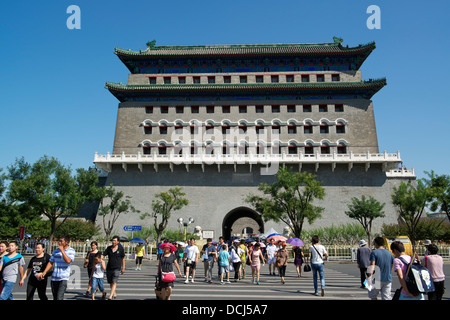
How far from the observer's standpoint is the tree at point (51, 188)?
29531 mm

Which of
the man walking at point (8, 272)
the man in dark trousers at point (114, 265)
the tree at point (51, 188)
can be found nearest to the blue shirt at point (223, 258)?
the man in dark trousers at point (114, 265)

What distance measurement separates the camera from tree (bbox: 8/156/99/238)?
29531 millimetres

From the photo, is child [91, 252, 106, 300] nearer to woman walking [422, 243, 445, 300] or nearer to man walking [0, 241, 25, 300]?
man walking [0, 241, 25, 300]

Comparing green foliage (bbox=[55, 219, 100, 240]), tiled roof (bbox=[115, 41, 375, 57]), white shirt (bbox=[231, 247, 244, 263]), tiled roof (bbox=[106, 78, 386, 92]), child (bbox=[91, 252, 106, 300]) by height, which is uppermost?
tiled roof (bbox=[115, 41, 375, 57])

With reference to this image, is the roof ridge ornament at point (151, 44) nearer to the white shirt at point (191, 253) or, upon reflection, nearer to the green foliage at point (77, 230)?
the green foliage at point (77, 230)

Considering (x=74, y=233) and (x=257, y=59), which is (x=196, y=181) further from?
(x=257, y=59)

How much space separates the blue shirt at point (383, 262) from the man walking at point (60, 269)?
682 centimetres

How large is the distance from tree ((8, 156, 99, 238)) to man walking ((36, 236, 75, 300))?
24.3m

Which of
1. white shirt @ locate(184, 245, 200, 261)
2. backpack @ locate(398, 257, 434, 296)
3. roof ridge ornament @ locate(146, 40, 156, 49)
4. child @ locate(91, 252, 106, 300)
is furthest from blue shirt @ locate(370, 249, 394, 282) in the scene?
roof ridge ornament @ locate(146, 40, 156, 49)

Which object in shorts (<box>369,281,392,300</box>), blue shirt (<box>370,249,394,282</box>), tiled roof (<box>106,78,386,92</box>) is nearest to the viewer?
shorts (<box>369,281,392,300</box>)

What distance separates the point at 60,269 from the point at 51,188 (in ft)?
85.5

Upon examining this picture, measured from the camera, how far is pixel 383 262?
7.18 m

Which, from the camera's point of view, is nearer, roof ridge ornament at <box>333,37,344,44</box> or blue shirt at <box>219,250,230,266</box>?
blue shirt at <box>219,250,230,266</box>
